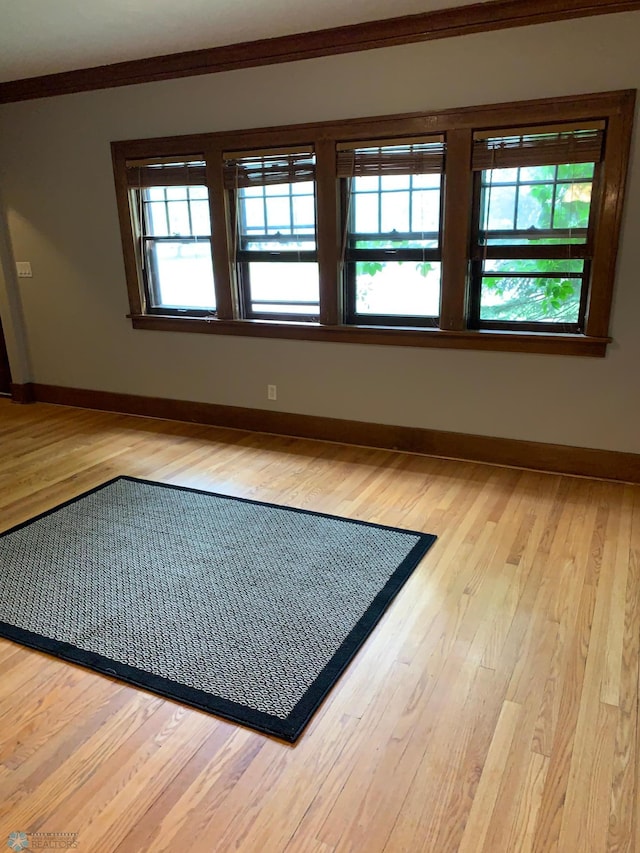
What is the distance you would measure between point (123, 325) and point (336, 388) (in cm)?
193

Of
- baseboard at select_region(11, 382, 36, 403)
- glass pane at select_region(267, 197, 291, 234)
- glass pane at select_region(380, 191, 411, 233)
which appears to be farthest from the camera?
baseboard at select_region(11, 382, 36, 403)

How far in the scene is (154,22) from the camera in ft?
11.0

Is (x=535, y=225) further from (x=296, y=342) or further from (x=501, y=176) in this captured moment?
(x=296, y=342)

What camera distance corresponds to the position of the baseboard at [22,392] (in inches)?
215

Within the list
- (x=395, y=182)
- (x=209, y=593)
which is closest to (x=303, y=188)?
(x=395, y=182)

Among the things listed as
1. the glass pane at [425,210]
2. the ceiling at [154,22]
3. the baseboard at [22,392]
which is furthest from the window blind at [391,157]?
the baseboard at [22,392]

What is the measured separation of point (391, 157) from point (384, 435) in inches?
69.6

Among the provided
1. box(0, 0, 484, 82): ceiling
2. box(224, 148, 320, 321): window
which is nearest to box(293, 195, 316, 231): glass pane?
box(224, 148, 320, 321): window

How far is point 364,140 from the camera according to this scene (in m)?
3.62

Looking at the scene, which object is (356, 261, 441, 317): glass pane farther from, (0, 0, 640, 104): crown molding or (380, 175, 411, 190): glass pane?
(0, 0, 640, 104): crown molding

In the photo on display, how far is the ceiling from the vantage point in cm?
310

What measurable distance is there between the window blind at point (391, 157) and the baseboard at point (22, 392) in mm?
3502

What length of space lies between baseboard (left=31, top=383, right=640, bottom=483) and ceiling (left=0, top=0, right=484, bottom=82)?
2.41 m

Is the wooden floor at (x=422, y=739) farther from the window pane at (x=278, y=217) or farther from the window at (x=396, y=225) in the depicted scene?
the window pane at (x=278, y=217)
